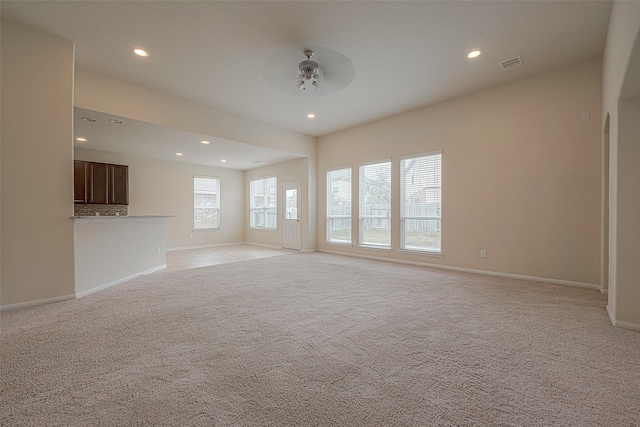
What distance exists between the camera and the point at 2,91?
2.86m

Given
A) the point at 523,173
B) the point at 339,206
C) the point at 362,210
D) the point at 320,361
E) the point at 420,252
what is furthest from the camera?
the point at 339,206

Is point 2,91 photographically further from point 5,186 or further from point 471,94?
point 471,94

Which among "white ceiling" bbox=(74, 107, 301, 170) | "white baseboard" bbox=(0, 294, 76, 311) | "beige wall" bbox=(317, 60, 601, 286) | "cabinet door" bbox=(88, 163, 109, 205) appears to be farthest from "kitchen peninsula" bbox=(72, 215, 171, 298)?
"beige wall" bbox=(317, 60, 601, 286)

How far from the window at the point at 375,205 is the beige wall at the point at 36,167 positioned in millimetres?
5303

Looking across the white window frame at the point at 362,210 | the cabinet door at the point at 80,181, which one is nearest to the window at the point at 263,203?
the white window frame at the point at 362,210

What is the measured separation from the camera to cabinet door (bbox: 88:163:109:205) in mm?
6113

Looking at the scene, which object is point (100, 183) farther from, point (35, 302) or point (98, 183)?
point (35, 302)

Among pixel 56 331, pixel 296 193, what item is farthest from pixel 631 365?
pixel 296 193

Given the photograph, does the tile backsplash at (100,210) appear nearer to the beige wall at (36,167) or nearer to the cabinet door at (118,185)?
the cabinet door at (118,185)

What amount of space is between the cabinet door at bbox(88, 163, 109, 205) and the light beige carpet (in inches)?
156

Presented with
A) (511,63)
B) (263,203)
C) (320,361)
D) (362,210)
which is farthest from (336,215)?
(320,361)

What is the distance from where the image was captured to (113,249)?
3996 millimetres

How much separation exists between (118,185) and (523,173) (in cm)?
864

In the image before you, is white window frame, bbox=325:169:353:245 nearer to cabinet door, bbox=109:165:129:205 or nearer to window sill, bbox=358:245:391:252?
window sill, bbox=358:245:391:252
